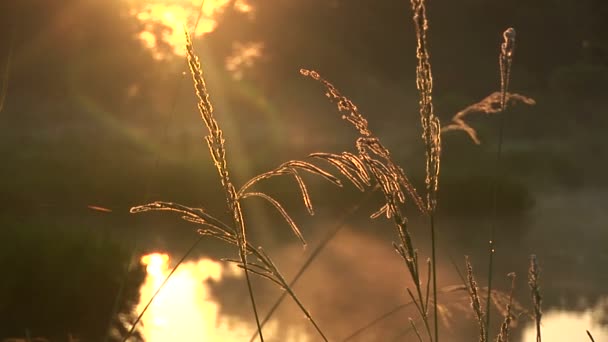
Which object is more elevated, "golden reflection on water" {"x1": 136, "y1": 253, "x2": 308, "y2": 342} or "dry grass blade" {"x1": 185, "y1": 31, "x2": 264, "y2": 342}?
"golden reflection on water" {"x1": 136, "y1": 253, "x2": 308, "y2": 342}

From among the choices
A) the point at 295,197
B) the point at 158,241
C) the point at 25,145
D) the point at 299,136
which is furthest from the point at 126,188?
the point at 299,136

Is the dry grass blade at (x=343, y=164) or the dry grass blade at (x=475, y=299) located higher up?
the dry grass blade at (x=343, y=164)

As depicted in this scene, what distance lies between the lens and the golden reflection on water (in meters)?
4.84

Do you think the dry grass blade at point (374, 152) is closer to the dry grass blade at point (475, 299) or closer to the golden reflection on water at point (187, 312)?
the dry grass blade at point (475, 299)

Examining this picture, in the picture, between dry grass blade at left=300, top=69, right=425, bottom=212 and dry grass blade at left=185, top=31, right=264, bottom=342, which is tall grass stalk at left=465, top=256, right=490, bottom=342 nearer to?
dry grass blade at left=300, top=69, right=425, bottom=212

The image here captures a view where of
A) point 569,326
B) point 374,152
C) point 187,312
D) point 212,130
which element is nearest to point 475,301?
point 374,152

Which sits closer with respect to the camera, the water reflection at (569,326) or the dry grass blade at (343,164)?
the dry grass blade at (343,164)

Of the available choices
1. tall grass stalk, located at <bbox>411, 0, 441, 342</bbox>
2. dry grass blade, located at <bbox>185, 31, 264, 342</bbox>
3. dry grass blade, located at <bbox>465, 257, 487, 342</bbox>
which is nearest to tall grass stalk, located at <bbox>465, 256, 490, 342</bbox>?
dry grass blade, located at <bbox>465, 257, 487, 342</bbox>

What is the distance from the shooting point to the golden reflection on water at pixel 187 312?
4.84 meters

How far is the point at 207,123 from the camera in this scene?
3.58 feet

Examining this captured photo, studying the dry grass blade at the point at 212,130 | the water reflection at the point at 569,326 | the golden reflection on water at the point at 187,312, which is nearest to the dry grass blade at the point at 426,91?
the dry grass blade at the point at 212,130

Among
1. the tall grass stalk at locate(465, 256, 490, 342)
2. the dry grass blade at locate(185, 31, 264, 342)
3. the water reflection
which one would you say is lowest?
the tall grass stalk at locate(465, 256, 490, 342)

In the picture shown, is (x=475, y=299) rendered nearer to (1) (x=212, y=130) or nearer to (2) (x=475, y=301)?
(2) (x=475, y=301)

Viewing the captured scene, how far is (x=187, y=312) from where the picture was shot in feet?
18.7
